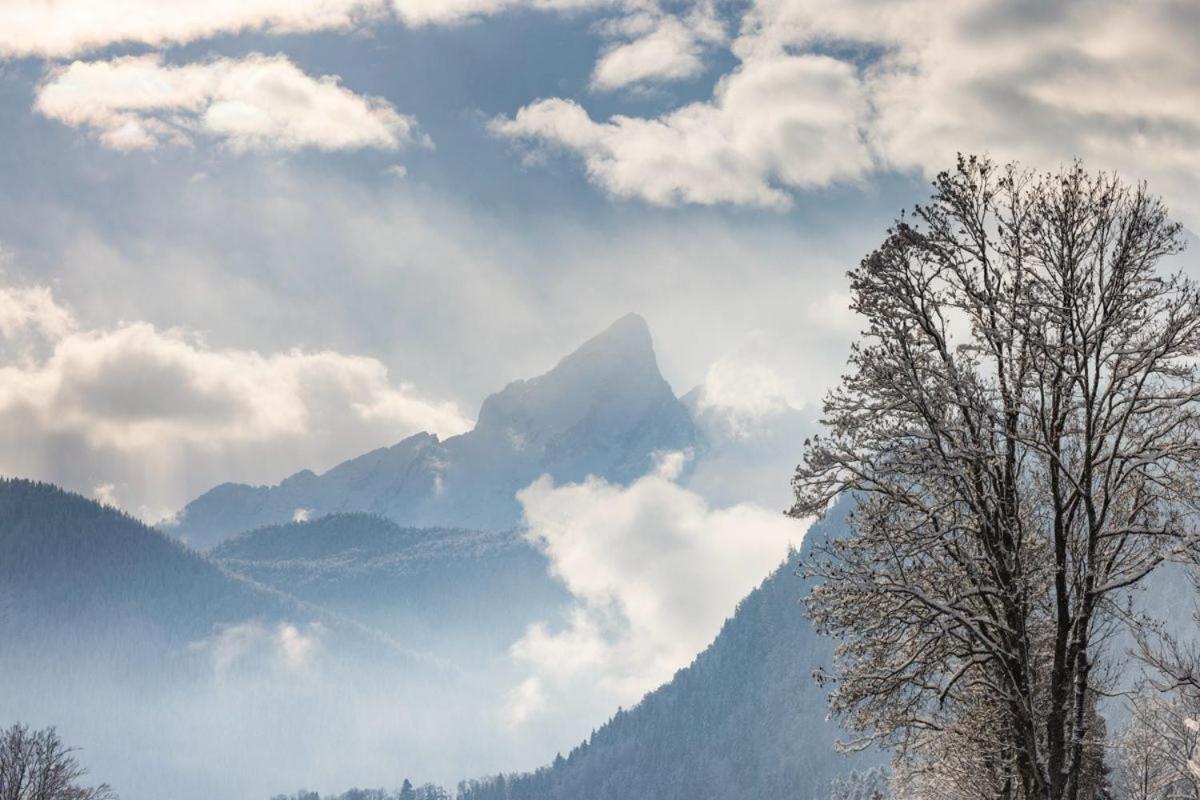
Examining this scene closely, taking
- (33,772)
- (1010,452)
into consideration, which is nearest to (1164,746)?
(1010,452)

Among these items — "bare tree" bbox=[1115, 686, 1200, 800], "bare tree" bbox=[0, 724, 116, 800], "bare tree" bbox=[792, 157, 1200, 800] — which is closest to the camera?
"bare tree" bbox=[792, 157, 1200, 800]

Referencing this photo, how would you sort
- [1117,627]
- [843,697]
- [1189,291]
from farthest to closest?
[1117,627] → [843,697] → [1189,291]

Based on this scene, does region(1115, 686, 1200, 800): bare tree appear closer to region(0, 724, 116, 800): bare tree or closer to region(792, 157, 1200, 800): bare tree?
region(792, 157, 1200, 800): bare tree

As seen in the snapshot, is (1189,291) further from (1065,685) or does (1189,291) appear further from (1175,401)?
(1065,685)

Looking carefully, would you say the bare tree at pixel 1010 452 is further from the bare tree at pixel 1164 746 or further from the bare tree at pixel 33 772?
the bare tree at pixel 33 772

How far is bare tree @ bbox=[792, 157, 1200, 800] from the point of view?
53.6 ft

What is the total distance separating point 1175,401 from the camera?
16250 mm

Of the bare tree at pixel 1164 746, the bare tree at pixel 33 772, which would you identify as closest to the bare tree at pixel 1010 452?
the bare tree at pixel 1164 746

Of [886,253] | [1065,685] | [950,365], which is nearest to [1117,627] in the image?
[1065,685]

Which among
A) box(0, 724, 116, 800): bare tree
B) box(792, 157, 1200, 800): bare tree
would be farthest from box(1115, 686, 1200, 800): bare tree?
box(0, 724, 116, 800): bare tree

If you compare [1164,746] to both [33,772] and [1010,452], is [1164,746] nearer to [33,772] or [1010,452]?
[1010,452]

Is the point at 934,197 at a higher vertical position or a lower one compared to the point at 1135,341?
higher

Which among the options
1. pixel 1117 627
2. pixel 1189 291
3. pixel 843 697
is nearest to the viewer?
pixel 1189 291

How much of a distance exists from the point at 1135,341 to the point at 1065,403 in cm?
133
